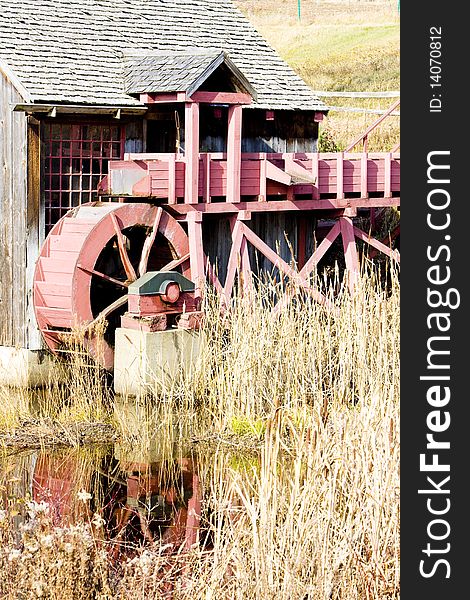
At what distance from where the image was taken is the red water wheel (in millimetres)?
14570

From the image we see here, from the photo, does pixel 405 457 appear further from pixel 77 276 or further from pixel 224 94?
pixel 224 94

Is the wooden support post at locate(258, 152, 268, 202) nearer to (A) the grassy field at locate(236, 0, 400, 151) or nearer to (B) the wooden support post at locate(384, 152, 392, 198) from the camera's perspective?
(B) the wooden support post at locate(384, 152, 392, 198)

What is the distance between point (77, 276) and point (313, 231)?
16.9 ft

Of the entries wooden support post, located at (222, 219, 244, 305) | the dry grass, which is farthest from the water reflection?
wooden support post, located at (222, 219, 244, 305)

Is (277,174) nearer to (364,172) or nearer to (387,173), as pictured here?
(364,172)

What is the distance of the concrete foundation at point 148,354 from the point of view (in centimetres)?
1397

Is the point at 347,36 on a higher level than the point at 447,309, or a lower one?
higher

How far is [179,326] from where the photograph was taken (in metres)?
14.3

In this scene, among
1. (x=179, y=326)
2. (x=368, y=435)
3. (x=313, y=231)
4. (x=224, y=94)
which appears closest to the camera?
(x=368, y=435)

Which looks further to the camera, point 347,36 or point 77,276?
point 347,36

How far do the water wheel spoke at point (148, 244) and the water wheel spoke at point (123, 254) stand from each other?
4.9 inches

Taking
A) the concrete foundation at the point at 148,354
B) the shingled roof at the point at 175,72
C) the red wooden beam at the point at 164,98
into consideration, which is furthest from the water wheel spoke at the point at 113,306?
the shingled roof at the point at 175,72

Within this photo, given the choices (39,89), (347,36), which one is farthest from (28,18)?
(347,36)

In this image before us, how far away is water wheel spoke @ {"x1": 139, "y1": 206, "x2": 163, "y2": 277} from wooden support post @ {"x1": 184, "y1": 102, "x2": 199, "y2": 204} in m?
0.41
